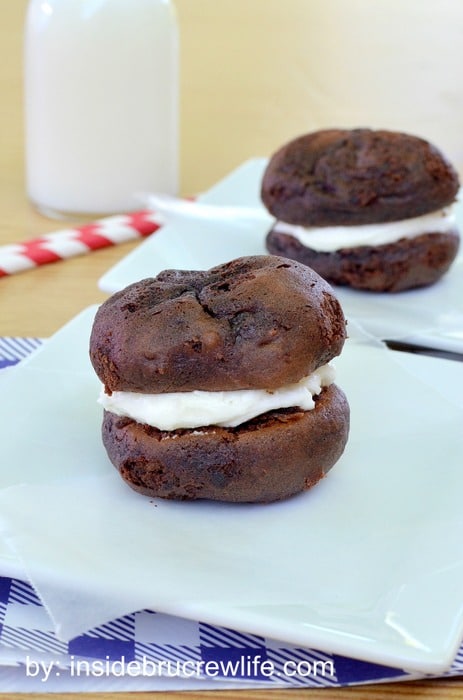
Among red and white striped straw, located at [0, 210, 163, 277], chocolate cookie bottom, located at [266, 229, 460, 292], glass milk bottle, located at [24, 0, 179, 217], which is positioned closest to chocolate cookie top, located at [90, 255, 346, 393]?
chocolate cookie bottom, located at [266, 229, 460, 292]

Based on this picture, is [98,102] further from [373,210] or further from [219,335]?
[219,335]

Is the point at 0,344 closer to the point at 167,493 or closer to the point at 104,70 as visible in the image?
the point at 167,493

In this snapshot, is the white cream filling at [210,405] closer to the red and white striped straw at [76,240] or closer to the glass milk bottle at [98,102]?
the red and white striped straw at [76,240]

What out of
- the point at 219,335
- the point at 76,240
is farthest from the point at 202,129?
the point at 219,335

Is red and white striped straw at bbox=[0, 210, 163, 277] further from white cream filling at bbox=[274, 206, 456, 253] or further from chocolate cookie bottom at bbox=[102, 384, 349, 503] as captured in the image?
chocolate cookie bottom at bbox=[102, 384, 349, 503]

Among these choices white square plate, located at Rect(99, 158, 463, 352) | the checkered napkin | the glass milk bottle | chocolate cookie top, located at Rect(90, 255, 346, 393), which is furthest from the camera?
the glass milk bottle
